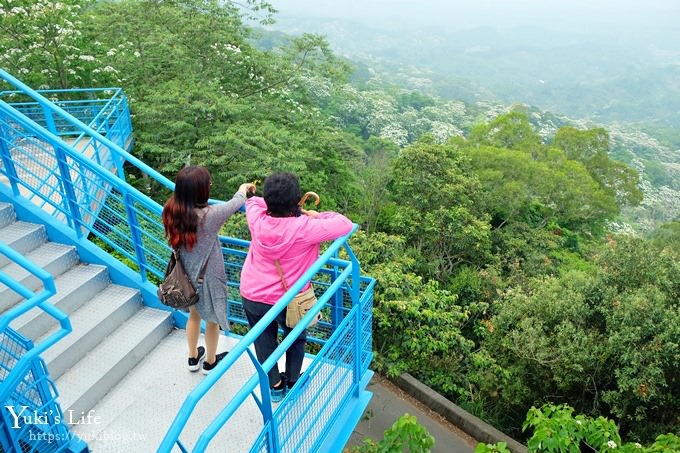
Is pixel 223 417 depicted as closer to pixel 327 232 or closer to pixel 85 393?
pixel 327 232

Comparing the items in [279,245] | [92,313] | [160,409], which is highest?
[279,245]

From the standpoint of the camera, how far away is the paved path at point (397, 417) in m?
6.50

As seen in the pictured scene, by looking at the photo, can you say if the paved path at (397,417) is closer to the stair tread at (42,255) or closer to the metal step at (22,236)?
the stair tread at (42,255)

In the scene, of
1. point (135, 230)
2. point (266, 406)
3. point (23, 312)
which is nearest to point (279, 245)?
point (266, 406)

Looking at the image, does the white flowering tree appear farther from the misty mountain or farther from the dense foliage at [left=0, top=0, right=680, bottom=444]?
the misty mountain

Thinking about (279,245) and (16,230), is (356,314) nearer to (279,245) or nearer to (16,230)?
(279,245)

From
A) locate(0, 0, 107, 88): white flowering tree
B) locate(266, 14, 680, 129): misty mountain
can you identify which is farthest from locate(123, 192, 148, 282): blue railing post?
locate(266, 14, 680, 129): misty mountain

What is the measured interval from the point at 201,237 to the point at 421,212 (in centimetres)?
1131

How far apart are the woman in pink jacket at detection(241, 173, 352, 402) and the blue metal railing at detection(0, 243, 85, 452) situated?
1044 millimetres

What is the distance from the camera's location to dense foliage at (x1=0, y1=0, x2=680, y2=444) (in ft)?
21.6

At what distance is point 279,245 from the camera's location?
9.09 ft

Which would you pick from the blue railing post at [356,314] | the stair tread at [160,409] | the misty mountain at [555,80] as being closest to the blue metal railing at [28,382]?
the stair tread at [160,409]

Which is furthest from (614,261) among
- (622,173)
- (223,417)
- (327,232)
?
(622,173)

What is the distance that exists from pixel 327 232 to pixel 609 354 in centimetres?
559
